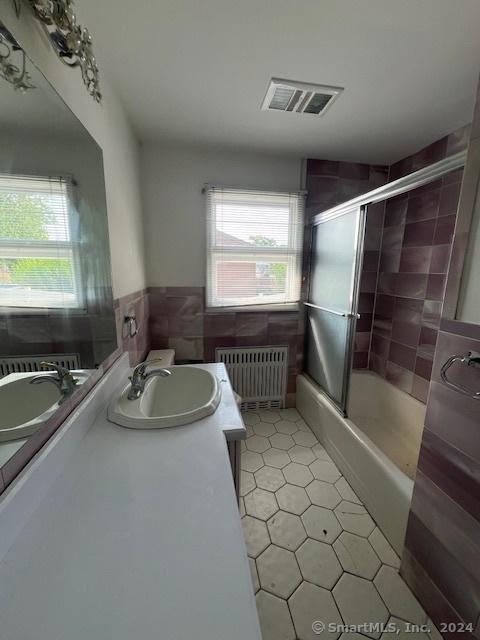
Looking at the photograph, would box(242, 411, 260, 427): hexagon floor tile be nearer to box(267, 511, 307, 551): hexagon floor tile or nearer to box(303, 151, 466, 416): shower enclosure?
box(303, 151, 466, 416): shower enclosure

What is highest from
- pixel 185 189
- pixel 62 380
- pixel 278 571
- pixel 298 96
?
pixel 298 96

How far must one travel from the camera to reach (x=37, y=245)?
29.3 inches

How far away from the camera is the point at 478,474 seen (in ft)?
2.77

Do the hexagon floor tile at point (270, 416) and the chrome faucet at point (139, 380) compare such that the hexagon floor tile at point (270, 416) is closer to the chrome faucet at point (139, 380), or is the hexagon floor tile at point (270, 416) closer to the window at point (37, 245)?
the chrome faucet at point (139, 380)

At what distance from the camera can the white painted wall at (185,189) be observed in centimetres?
198

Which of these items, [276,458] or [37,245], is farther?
[276,458]

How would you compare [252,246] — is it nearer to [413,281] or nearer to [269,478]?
[413,281]

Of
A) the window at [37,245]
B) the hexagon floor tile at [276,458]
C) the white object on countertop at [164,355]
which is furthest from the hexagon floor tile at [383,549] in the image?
the window at [37,245]

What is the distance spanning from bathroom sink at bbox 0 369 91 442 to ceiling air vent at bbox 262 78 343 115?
1680 mm

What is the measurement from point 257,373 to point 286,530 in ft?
3.95

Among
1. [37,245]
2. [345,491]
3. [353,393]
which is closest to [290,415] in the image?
[353,393]

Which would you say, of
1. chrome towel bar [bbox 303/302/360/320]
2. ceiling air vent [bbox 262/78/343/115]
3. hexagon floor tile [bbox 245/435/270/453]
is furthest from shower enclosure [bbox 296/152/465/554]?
ceiling air vent [bbox 262/78/343/115]

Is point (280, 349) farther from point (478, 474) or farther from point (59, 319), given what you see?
point (59, 319)

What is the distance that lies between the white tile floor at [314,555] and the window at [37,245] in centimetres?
145
